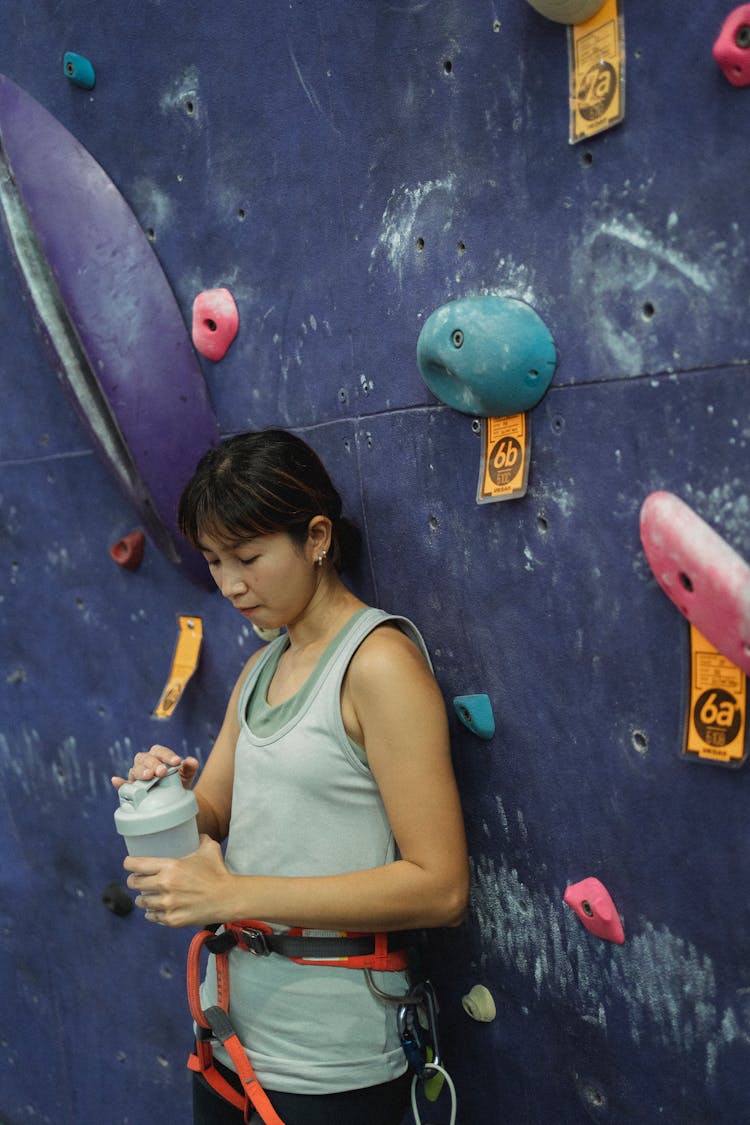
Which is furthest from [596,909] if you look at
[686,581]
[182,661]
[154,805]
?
[182,661]

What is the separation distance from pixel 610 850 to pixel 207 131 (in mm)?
1273

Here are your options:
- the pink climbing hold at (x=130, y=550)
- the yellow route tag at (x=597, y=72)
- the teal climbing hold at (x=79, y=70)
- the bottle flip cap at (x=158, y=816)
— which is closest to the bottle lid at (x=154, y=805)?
the bottle flip cap at (x=158, y=816)

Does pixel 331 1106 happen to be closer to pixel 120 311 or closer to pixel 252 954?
pixel 252 954

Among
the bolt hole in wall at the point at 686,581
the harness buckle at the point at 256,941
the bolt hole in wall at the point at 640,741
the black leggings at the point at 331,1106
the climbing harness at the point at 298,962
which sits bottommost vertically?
the black leggings at the point at 331,1106

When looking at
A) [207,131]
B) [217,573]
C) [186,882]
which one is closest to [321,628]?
[217,573]

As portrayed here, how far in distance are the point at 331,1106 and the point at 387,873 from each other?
0.34 meters

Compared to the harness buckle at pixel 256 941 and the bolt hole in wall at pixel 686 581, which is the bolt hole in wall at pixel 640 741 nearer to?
the bolt hole in wall at pixel 686 581

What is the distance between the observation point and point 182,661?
2029mm

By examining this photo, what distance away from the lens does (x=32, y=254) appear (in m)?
1.99

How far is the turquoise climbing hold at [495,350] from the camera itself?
1324 millimetres

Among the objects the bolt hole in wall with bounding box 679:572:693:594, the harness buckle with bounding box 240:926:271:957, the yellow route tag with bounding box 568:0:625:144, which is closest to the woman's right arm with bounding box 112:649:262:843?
the harness buckle with bounding box 240:926:271:957

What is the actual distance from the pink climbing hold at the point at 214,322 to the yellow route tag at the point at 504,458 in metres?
0.57

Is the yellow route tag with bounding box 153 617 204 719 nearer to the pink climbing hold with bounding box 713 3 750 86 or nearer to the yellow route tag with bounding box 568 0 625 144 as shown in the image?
the yellow route tag with bounding box 568 0 625 144

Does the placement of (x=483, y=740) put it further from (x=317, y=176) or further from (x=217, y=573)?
(x=317, y=176)
